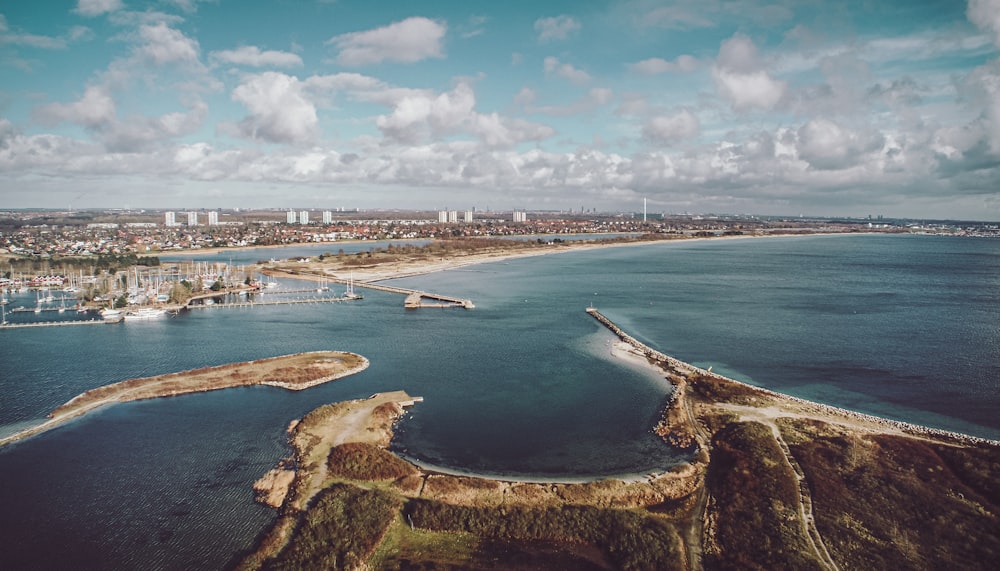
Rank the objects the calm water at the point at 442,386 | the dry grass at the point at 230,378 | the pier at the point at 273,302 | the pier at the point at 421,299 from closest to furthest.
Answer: the calm water at the point at 442,386, the dry grass at the point at 230,378, the pier at the point at 421,299, the pier at the point at 273,302

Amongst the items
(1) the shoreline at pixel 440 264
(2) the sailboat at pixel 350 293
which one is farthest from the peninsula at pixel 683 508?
(1) the shoreline at pixel 440 264

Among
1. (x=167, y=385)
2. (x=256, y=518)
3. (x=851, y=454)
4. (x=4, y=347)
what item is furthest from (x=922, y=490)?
(x=4, y=347)

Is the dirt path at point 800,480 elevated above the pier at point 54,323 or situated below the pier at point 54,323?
below

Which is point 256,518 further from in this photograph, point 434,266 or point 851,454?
point 434,266

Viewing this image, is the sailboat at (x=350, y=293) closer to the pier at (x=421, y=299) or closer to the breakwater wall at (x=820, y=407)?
the pier at (x=421, y=299)

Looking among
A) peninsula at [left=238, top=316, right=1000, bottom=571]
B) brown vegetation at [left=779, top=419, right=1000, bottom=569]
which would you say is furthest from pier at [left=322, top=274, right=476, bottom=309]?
brown vegetation at [left=779, top=419, right=1000, bottom=569]

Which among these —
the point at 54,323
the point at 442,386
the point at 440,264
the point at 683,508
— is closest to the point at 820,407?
the point at 683,508
